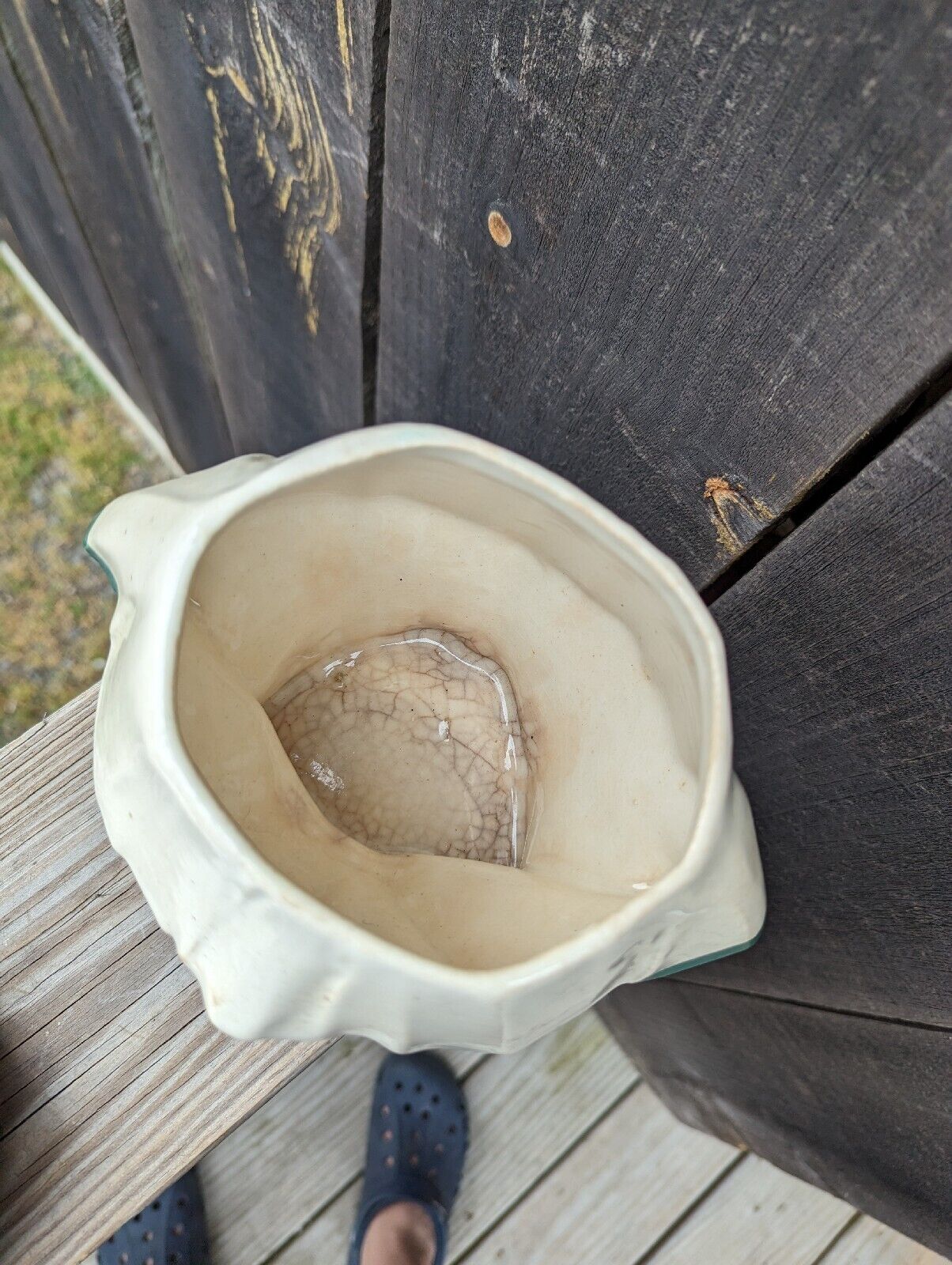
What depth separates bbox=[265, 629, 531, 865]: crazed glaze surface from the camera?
2.16 ft

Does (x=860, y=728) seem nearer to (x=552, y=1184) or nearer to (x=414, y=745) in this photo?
(x=414, y=745)

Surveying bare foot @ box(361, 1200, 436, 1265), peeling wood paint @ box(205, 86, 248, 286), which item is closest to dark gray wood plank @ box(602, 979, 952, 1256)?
bare foot @ box(361, 1200, 436, 1265)

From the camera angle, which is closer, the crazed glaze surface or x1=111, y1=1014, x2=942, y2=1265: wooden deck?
the crazed glaze surface

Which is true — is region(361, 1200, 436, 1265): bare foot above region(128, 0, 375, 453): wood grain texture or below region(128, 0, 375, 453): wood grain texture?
below

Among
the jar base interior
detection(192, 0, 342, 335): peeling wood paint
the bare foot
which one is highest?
detection(192, 0, 342, 335): peeling wood paint

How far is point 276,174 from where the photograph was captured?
67cm

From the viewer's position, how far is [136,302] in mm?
1090

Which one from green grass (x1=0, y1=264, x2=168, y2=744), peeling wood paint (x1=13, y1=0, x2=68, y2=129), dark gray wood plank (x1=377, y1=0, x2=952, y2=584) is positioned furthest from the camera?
green grass (x1=0, y1=264, x2=168, y2=744)

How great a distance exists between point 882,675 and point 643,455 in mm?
180

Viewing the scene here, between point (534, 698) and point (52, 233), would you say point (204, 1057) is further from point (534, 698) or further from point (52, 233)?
point (52, 233)

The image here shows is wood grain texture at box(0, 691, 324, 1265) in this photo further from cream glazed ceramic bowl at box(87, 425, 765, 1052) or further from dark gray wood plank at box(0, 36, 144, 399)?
dark gray wood plank at box(0, 36, 144, 399)

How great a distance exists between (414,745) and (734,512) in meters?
0.31

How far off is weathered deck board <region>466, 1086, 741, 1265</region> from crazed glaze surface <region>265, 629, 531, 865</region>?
2.31 ft

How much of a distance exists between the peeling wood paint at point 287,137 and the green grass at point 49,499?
88 cm
